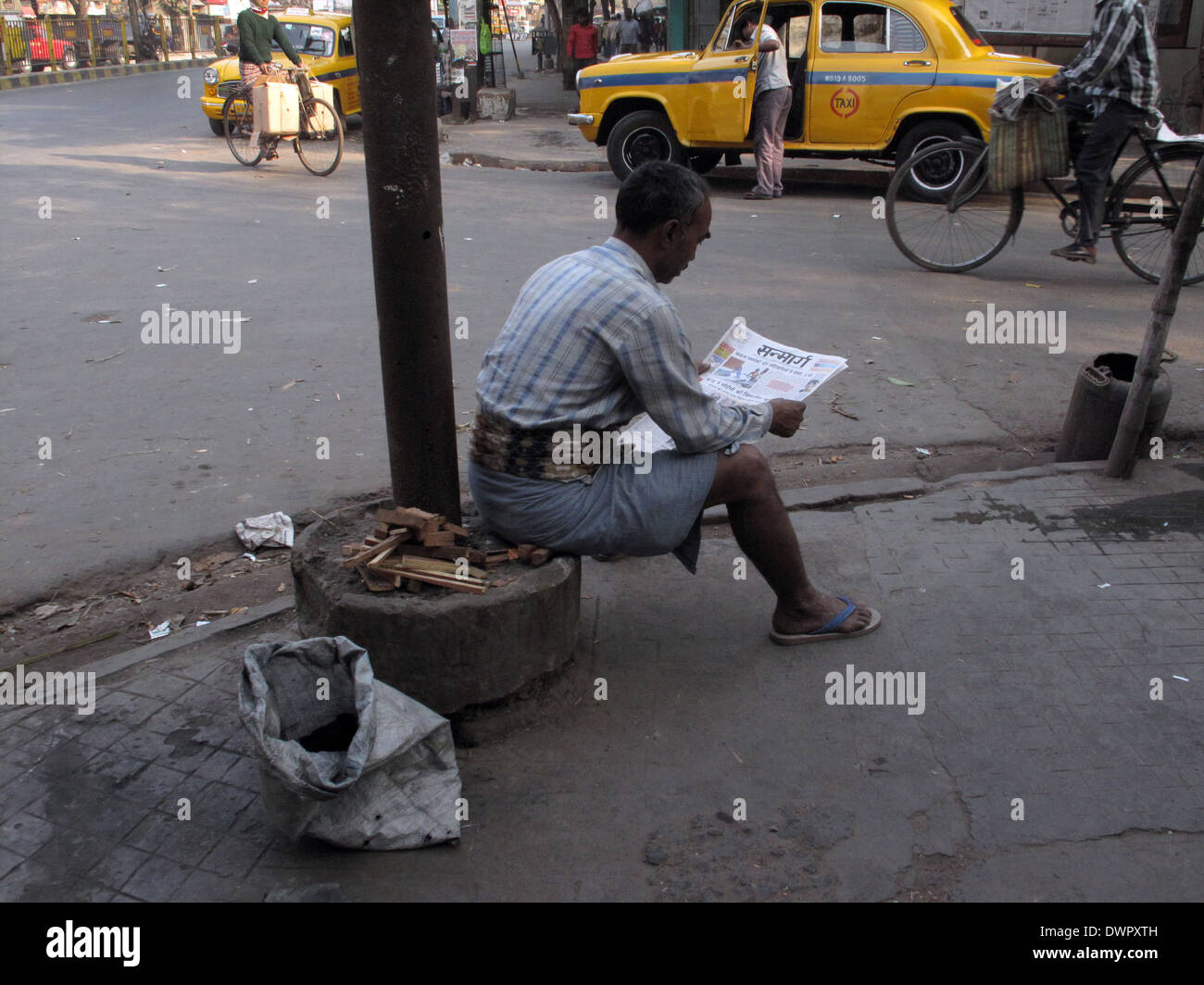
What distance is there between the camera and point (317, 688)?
259 cm

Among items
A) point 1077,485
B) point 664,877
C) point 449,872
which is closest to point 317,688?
point 449,872

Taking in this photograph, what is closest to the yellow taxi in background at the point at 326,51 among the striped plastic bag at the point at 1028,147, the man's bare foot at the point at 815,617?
the striped plastic bag at the point at 1028,147

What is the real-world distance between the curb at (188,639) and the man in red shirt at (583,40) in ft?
66.5

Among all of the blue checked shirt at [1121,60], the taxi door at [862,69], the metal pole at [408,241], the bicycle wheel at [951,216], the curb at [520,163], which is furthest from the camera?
the curb at [520,163]

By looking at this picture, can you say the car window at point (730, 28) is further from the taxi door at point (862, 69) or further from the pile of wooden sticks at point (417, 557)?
the pile of wooden sticks at point (417, 557)

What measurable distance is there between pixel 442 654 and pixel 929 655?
1518 mm

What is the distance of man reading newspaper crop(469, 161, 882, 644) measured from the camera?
9.24 ft

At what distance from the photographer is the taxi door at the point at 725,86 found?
1036 centimetres

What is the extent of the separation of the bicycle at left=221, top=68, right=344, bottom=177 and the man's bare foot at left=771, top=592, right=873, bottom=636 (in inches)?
410

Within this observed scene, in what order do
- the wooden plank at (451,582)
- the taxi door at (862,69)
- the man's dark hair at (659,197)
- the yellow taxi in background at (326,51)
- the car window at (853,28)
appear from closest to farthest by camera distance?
the wooden plank at (451,582) → the man's dark hair at (659,197) → the taxi door at (862,69) → the car window at (853,28) → the yellow taxi in background at (326,51)

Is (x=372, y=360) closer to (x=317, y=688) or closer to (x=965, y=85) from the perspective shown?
(x=317, y=688)
